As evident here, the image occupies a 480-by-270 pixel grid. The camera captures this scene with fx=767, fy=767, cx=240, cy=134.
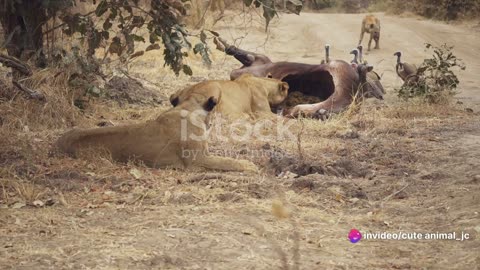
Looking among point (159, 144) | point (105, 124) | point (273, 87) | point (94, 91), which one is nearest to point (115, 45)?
point (94, 91)

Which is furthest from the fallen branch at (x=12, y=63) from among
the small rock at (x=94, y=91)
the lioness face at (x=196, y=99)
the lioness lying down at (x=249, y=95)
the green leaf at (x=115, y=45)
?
the lioness lying down at (x=249, y=95)

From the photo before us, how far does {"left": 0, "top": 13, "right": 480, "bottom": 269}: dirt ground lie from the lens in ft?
14.0

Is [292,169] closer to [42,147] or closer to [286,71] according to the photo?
[42,147]

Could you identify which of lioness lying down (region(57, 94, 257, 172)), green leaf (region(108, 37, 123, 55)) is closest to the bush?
green leaf (region(108, 37, 123, 55))

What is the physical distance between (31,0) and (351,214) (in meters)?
4.01

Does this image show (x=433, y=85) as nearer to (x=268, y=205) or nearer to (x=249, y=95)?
(x=249, y=95)

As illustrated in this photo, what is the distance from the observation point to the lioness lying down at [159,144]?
636 centimetres

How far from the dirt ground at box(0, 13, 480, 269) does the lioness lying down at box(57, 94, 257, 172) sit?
14 centimetres

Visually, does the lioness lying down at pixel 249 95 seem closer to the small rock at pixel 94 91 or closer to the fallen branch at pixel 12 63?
the small rock at pixel 94 91

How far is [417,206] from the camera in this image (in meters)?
5.33

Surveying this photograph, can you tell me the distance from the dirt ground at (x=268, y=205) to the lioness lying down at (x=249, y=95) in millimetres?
663

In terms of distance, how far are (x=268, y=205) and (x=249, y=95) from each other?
368cm

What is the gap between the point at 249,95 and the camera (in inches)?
347

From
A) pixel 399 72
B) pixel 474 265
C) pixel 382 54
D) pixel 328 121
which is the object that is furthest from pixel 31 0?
pixel 382 54
